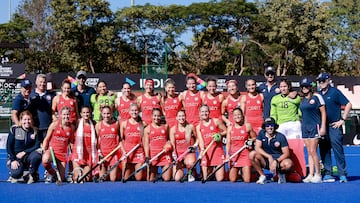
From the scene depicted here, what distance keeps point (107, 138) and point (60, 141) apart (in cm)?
82

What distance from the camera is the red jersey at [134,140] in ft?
34.6

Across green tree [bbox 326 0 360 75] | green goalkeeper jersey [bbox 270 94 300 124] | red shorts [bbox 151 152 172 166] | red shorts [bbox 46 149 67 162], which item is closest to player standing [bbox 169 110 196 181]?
red shorts [bbox 151 152 172 166]

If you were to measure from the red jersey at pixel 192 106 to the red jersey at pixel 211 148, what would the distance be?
0.73 metres

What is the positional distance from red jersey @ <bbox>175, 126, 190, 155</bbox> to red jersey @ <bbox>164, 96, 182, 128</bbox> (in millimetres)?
679

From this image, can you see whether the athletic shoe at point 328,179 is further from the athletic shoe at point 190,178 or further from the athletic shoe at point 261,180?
the athletic shoe at point 190,178

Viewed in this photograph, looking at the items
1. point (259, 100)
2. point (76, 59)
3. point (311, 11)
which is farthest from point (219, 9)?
point (259, 100)

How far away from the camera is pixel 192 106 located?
1125 centimetres

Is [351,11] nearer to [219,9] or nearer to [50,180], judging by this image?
[219,9]

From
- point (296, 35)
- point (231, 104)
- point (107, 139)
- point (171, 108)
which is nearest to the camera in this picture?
point (107, 139)

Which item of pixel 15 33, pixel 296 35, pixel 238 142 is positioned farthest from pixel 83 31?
pixel 238 142

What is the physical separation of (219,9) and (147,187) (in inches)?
1390

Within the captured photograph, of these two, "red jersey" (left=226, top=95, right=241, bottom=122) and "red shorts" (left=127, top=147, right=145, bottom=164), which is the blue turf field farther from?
"red jersey" (left=226, top=95, right=241, bottom=122)

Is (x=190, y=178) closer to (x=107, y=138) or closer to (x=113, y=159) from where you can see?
(x=113, y=159)

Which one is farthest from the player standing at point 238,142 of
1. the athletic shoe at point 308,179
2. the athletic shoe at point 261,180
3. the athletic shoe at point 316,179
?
the athletic shoe at point 316,179
